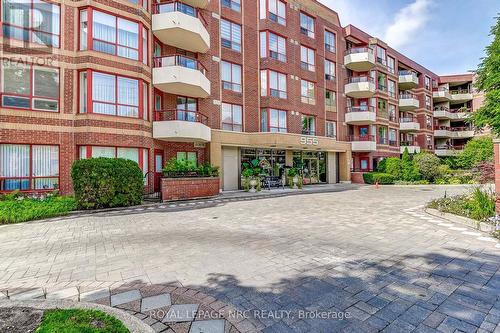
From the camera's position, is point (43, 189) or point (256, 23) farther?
point (256, 23)

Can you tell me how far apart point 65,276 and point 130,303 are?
6.02 feet

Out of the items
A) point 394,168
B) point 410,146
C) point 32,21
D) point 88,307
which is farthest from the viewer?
point 410,146

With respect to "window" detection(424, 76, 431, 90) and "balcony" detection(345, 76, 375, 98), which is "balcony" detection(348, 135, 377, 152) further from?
"window" detection(424, 76, 431, 90)

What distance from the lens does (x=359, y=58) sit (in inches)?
1146

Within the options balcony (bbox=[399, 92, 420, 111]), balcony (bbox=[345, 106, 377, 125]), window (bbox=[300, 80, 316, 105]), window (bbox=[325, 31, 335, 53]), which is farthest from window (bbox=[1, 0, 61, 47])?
balcony (bbox=[399, 92, 420, 111])

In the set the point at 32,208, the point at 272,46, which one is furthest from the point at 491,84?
the point at 32,208

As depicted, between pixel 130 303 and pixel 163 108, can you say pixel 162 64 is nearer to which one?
pixel 163 108

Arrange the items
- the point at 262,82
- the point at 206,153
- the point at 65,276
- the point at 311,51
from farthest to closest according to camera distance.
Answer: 1. the point at 311,51
2. the point at 262,82
3. the point at 206,153
4. the point at 65,276

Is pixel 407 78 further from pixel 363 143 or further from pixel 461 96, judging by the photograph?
pixel 461 96

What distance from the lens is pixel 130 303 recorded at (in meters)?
3.42

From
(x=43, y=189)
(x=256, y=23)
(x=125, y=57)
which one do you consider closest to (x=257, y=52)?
(x=256, y=23)

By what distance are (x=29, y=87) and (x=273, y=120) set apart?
54.2ft

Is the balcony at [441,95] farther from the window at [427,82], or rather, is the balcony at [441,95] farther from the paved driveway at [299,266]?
the paved driveway at [299,266]

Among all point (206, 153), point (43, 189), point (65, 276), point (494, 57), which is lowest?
point (65, 276)
